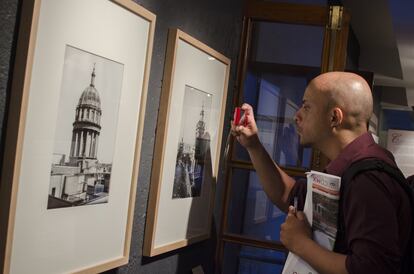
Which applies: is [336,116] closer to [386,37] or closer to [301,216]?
[301,216]

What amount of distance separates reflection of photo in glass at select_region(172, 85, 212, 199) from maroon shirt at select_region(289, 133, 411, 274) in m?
0.63

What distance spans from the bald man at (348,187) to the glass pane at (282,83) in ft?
0.75

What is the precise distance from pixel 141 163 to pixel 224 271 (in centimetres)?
93

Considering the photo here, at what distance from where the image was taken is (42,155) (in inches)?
43.6

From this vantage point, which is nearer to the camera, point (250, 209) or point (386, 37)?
point (250, 209)

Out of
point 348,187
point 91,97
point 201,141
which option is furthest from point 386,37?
point 91,97

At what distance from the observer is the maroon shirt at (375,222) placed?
1274 mm

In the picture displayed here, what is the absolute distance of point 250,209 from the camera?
2.31 metres

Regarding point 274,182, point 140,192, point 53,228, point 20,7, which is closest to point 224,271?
point 274,182

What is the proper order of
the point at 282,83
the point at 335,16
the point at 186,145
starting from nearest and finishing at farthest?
the point at 186,145
the point at 335,16
the point at 282,83

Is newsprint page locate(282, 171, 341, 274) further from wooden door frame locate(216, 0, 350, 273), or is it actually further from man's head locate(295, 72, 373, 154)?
wooden door frame locate(216, 0, 350, 273)

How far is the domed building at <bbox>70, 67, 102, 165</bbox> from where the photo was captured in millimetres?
1219

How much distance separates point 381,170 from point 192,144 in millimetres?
741

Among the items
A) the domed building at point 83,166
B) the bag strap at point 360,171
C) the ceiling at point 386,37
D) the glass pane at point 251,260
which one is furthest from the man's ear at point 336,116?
the ceiling at point 386,37
